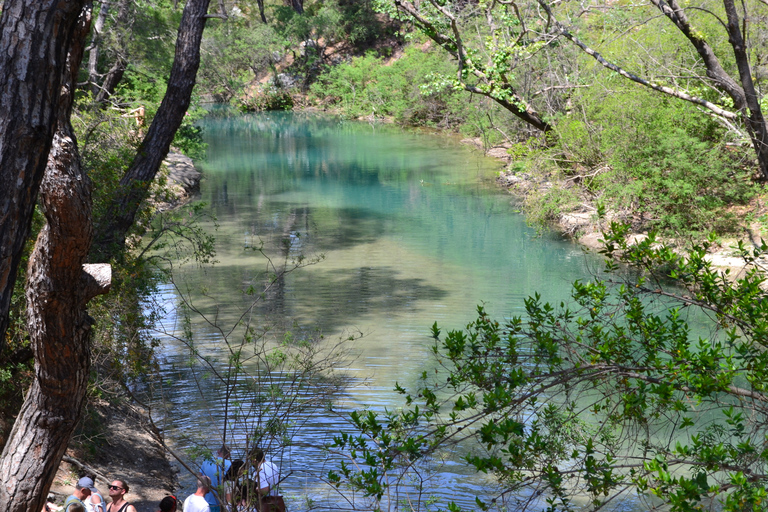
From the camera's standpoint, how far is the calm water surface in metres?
9.52

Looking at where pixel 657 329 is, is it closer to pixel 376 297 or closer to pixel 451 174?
pixel 376 297

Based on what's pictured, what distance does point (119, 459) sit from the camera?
24.4ft

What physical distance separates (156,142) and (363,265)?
782 centimetres

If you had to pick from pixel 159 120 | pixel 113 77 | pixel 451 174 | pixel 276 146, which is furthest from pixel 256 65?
pixel 159 120

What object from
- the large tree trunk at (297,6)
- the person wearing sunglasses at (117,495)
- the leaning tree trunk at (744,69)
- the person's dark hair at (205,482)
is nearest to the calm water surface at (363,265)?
the person wearing sunglasses at (117,495)

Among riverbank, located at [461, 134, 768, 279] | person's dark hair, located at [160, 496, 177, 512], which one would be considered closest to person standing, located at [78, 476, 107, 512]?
person's dark hair, located at [160, 496, 177, 512]

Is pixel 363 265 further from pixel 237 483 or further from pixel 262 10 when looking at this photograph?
pixel 262 10

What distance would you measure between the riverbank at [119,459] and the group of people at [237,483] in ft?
2.55

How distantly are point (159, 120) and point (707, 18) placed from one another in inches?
458

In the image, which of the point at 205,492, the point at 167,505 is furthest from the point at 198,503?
the point at 167,505

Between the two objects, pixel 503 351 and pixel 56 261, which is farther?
pixel 503 351

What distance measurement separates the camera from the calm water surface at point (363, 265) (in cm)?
952

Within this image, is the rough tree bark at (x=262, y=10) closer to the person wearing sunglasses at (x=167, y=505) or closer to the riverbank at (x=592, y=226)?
the riverbank at (x=592, y=226)

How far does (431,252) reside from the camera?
1670 cm
